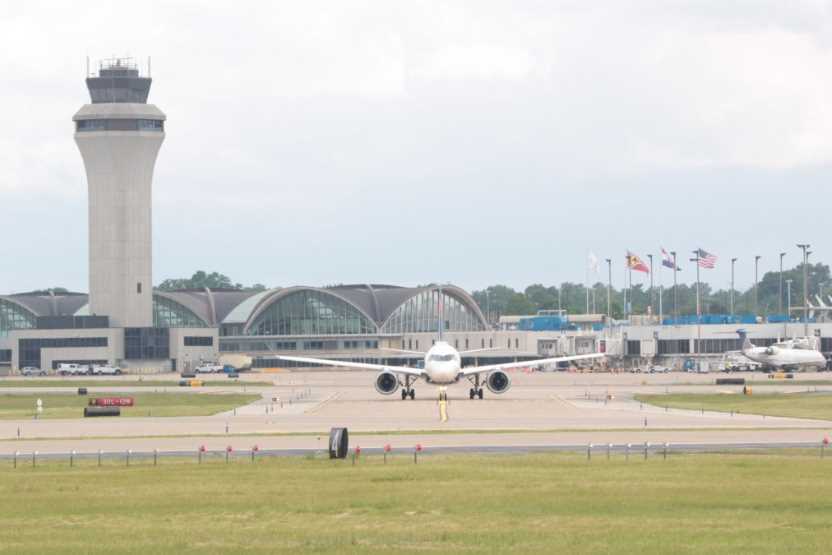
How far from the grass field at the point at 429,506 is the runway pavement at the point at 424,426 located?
33.5 ft

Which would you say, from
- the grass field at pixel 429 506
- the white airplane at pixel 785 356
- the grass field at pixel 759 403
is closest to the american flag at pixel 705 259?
the white airplane at pixel 785 356

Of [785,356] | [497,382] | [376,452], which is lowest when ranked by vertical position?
[376,452]

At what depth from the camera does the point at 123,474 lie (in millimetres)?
54031

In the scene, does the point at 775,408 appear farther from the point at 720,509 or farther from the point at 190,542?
the point at 190,542

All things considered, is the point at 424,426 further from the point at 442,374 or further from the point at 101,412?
the point at 442,374

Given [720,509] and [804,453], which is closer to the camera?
[720,509]

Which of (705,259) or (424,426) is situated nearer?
(424,426)

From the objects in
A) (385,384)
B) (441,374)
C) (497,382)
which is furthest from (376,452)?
(497,382)

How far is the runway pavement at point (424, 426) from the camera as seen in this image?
6850 cm

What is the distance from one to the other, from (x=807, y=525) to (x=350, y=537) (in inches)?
443

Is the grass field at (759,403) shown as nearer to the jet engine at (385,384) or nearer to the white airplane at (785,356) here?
the jet engine at (385,384)

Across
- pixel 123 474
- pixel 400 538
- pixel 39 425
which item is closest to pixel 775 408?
pixel 39 425

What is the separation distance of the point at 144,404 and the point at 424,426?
3657cm

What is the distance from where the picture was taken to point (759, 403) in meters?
103
